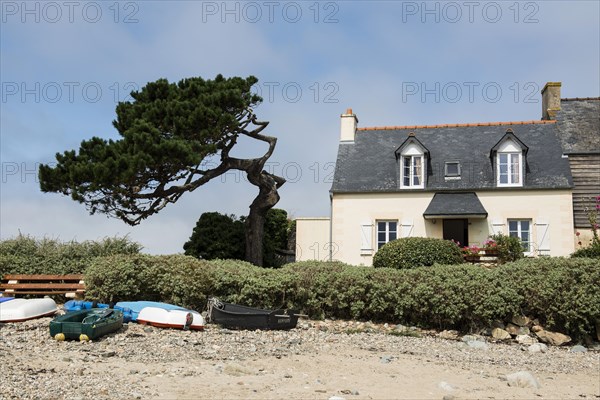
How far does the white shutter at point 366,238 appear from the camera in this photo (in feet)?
→ 84.7

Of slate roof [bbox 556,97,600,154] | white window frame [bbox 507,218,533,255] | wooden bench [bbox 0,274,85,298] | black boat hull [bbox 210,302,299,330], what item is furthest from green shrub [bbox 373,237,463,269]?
wooden bench [bbox 0,274,85,298]

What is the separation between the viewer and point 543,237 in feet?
81.8

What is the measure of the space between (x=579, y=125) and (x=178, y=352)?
23.0 meters

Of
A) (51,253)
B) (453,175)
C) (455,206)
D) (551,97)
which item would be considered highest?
(551,97)

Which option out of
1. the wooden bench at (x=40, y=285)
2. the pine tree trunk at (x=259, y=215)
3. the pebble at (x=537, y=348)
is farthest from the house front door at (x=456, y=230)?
the wooden bench at (x=40, y=285)

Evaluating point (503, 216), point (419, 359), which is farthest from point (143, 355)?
point (503, 216)

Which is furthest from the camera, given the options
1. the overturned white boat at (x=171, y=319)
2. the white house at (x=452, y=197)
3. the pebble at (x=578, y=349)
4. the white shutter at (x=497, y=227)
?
the white shutter at (x=497, y=227)

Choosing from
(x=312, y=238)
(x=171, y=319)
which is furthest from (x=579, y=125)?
(x=171, y=319)

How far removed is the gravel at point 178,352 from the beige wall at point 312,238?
425 inches

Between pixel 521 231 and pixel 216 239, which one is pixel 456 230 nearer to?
pixel 521 231

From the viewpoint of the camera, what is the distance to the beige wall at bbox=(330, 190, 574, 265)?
82.0 ft

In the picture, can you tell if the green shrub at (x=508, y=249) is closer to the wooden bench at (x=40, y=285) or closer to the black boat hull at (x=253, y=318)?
the black boat hull at (x=253, y=318)

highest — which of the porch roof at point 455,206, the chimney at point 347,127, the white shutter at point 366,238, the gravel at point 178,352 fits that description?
the chimney at point 347,127

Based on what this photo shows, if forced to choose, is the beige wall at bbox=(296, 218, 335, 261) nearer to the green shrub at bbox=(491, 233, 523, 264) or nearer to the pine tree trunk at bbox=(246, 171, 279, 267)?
the pine tree trunk at bbox=(246, 171, 279, 267)
